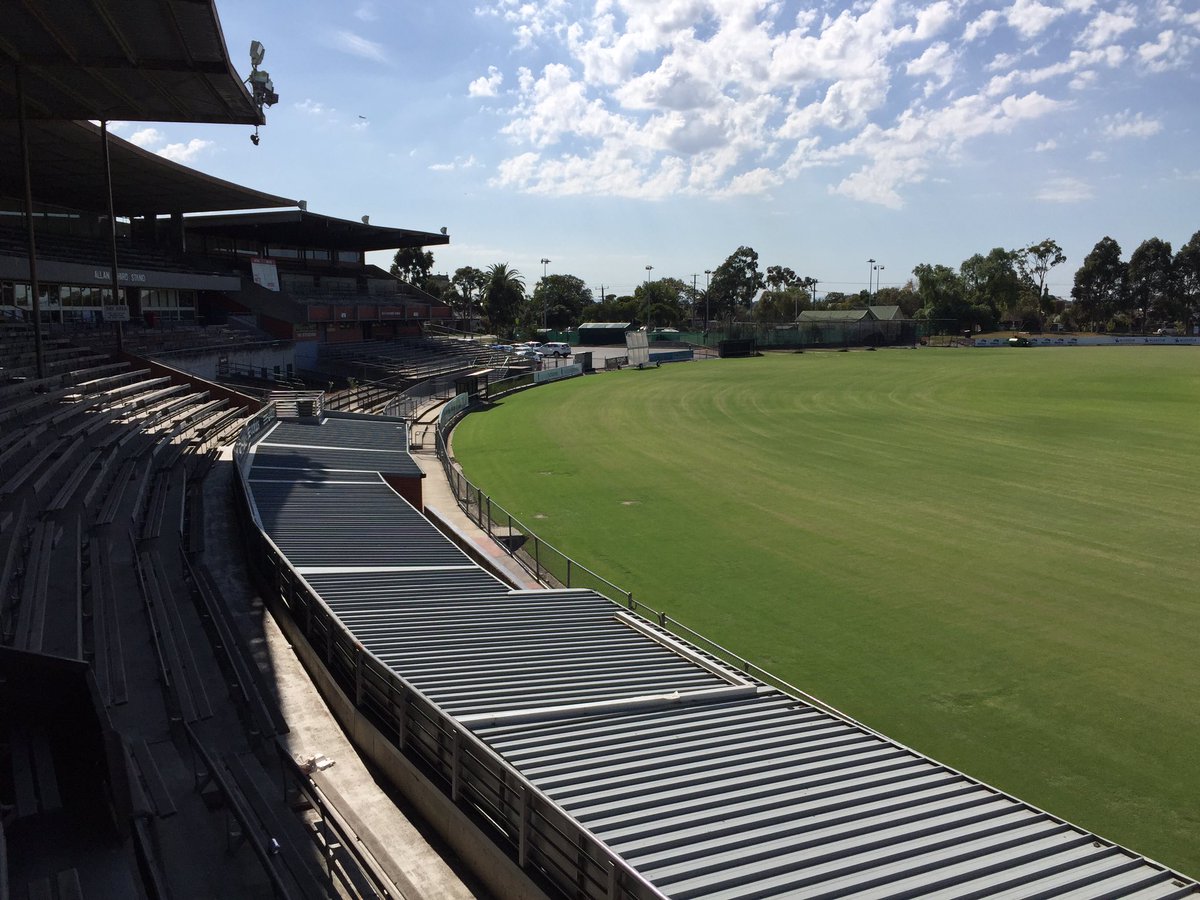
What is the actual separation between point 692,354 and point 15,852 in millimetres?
87552

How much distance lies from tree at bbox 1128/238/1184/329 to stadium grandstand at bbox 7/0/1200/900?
16450cm

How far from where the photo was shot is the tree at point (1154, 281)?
148000 mm

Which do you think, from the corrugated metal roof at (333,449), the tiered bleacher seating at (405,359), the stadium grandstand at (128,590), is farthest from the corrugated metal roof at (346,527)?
the tiered bleacher seating at (405,359)

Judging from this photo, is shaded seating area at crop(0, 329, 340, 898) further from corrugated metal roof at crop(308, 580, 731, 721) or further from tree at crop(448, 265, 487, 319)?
tree at crop(448, 265, 487, 319)

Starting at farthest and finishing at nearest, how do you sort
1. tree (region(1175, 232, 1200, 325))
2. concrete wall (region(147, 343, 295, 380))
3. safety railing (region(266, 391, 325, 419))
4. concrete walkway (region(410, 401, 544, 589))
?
1. tree (region(1175, 232, 1200, 325))
2. concrete wall (region(147, 343, 295, 380))
3. safety railing (region(266, 391, 325, 419))
4. concrete walkway (region(410, 401, 544, 589))

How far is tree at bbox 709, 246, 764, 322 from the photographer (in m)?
175

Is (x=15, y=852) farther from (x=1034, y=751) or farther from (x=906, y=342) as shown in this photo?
(x=906, y=342)

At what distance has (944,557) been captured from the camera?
20.3 meters

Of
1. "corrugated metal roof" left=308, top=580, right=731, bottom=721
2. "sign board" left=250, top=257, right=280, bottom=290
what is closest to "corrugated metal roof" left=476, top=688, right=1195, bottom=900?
"corrugated metal roof" left=308, top=580, right=731, bottom=721

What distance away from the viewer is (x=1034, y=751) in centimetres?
1170

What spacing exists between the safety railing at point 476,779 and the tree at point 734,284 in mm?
168964

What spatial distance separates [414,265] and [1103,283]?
12116 cm

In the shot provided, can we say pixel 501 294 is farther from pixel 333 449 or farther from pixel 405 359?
pixel 333 449

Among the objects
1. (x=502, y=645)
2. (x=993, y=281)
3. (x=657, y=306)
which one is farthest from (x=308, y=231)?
(x=993, y=281)
